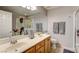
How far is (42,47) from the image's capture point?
147 cm

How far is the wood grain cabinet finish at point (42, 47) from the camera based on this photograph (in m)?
1.31

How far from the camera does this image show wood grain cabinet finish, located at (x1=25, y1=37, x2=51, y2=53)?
4.30 feet

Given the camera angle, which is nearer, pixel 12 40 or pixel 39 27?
pixel 12 40

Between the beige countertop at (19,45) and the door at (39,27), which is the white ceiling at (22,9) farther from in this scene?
the beige countertop at (19,45)

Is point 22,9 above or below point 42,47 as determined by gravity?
above

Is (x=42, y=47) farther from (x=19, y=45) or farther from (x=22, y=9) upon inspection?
(x=22, y=9)

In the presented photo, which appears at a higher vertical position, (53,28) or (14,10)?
(14,10)

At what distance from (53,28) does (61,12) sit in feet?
0.98

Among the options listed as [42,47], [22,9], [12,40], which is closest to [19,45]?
[12,40]

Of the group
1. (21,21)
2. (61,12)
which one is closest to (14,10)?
(21,21)

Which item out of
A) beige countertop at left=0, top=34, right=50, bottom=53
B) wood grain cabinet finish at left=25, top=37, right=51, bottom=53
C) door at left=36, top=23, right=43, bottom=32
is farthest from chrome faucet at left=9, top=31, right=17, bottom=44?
door at left=36, top=23, right=43, bottom=32

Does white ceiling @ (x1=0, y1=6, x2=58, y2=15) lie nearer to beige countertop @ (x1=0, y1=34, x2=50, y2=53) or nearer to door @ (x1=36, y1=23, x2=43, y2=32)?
door @ (x1=36, y1=23, x2=43, y2=32)

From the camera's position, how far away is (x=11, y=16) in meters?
1.33
